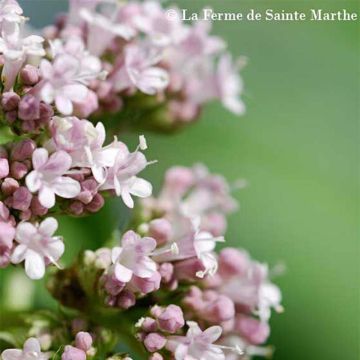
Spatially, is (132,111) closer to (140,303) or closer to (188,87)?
(188,87)

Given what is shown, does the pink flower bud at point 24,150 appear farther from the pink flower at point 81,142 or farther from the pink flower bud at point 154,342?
the pink flower bud at point 154,342

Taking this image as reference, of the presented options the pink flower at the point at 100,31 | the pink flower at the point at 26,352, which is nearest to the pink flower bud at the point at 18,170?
the pink flower at the point at 26,352

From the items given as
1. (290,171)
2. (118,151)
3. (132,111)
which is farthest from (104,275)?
(290,171)

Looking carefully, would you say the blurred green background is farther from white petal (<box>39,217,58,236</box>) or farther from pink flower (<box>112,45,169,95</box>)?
white petal (<box>39,217,58,236</box>)

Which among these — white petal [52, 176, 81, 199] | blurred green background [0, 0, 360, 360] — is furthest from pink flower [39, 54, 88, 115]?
blurred green background [0, 0, 360, 360]

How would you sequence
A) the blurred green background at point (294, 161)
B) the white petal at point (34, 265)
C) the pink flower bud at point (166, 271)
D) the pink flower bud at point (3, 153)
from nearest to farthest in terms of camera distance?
the white petal at point (34, 265), the pink flower bud at point (3, 153), the pink flower bud at point (166, 271), the blurred green background at point (294, 161)

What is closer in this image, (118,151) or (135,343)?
(118,151)
